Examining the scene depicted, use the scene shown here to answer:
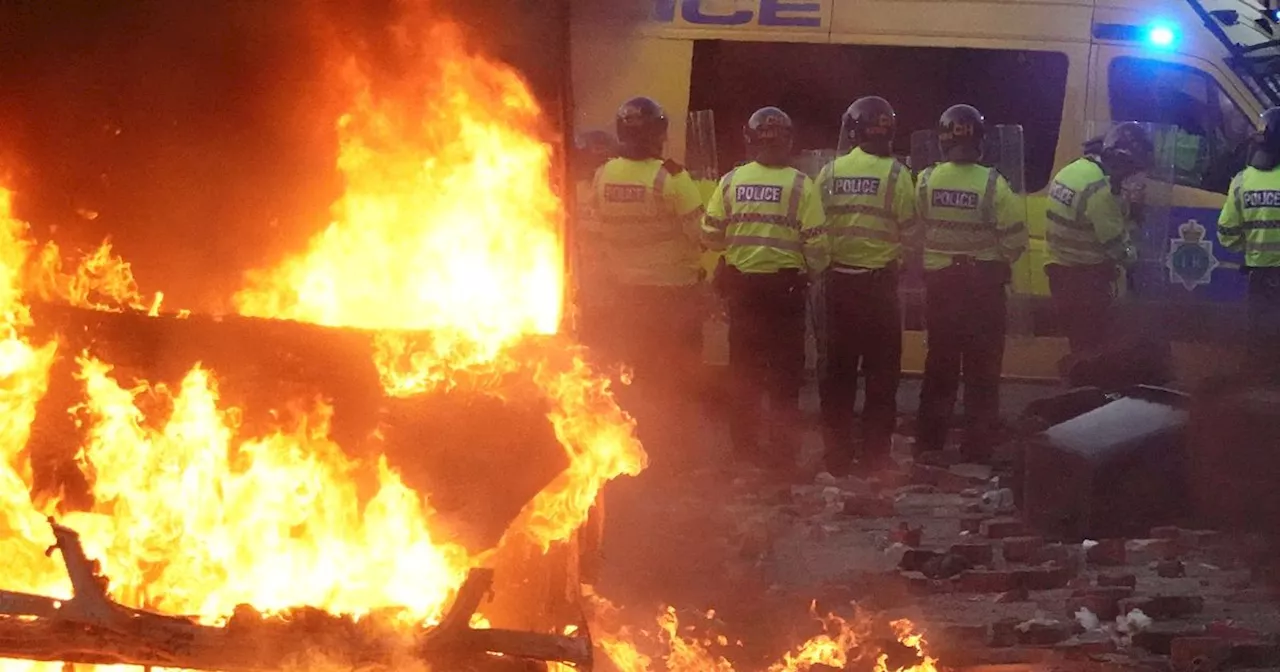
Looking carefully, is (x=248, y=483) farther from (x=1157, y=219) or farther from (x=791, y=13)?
(x=1157, y=219)

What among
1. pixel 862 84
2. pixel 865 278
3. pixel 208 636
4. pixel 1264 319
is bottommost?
pixel 208 636

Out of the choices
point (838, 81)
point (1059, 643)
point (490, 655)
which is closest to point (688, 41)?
point (838, 81)

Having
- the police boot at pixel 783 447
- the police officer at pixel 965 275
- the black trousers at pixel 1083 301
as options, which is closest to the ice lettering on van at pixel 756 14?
the police officer at pixel 965 275

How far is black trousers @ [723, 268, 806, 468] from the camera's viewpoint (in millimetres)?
7602

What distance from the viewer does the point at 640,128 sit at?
7.48 m

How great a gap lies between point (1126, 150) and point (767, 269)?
272 cm

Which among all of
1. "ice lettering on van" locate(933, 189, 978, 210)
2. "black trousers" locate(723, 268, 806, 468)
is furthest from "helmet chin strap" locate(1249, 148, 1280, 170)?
"black trousers" locate(723, 268, 806, 468)

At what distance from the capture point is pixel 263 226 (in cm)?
467

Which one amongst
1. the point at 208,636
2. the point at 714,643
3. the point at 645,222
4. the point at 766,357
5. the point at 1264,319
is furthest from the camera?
the point at 1264,319

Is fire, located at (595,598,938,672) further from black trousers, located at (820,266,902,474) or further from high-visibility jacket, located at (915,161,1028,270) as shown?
high-visibility jacket, located at (915,161,1028,270)

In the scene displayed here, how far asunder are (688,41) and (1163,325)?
12.2 feet

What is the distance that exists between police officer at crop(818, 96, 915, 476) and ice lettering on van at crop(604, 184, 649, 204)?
1.14m

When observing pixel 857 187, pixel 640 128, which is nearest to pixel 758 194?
pixel 857 187

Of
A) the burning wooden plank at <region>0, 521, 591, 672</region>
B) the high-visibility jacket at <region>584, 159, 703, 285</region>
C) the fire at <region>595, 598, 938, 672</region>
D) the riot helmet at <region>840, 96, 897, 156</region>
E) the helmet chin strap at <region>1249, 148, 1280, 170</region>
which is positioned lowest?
the fire at <region>595, 598, 938, 672</region>
